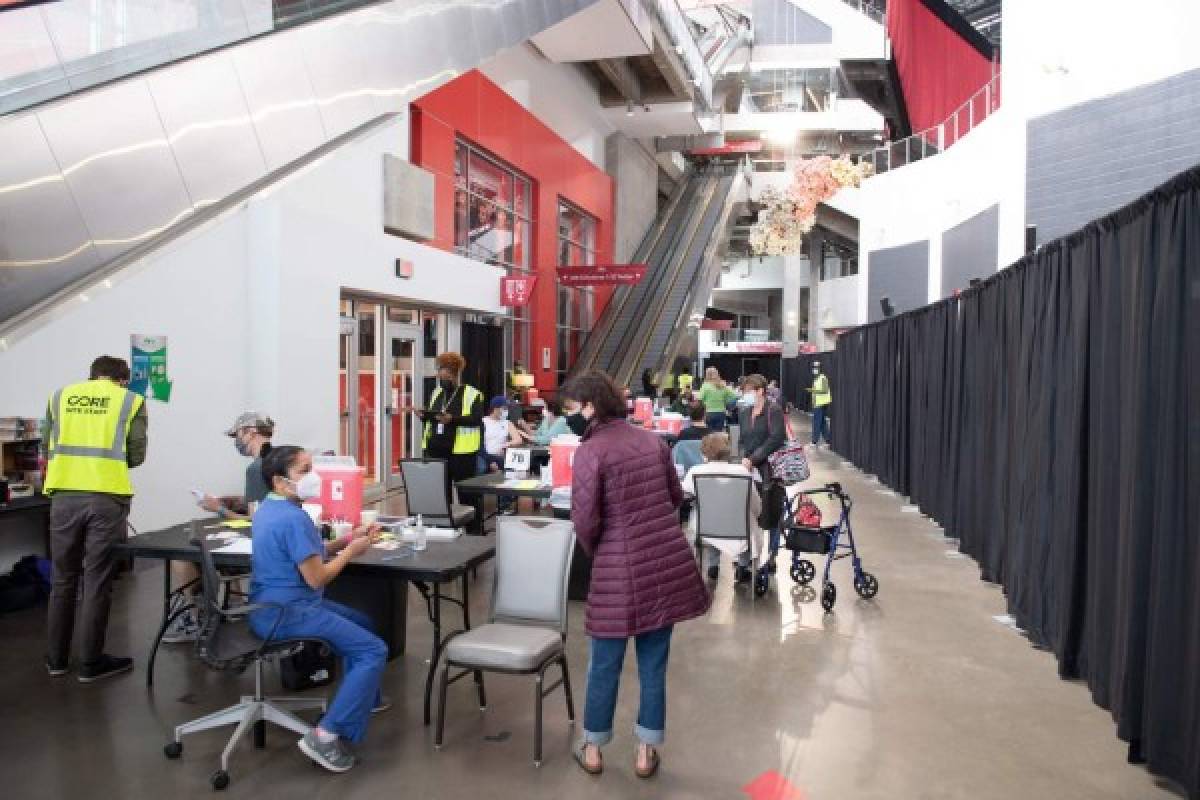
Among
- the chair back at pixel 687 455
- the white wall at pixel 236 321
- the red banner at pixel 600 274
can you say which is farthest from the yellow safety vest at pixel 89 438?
the red banner at pixel 600 274

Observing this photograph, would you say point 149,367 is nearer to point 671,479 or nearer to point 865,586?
point 671,479

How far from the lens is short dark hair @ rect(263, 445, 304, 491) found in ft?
11.7

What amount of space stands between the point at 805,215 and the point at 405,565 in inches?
727

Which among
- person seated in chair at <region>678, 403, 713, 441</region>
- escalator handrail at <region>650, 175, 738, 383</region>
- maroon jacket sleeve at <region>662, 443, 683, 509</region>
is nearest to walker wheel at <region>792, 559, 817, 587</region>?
person seated in chair at <region>678, 403, 713, 441</region>

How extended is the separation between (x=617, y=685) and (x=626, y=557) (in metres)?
0.56

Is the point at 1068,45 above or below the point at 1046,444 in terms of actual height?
above

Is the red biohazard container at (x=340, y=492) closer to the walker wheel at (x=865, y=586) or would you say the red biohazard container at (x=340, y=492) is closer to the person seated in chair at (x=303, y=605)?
the person seated in chair at (x=303, y=605)

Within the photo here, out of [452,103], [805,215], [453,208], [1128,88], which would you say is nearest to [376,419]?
[453,208]

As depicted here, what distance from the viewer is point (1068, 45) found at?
1134cm

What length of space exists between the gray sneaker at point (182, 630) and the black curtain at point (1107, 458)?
4810 mm

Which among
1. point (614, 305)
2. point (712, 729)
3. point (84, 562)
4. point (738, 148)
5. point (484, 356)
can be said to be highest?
point (738, 148)

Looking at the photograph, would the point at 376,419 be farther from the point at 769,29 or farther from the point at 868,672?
the point at 769,29

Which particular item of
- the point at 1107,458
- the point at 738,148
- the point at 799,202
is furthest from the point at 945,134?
the point at 1107,458

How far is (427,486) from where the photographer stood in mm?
6496
